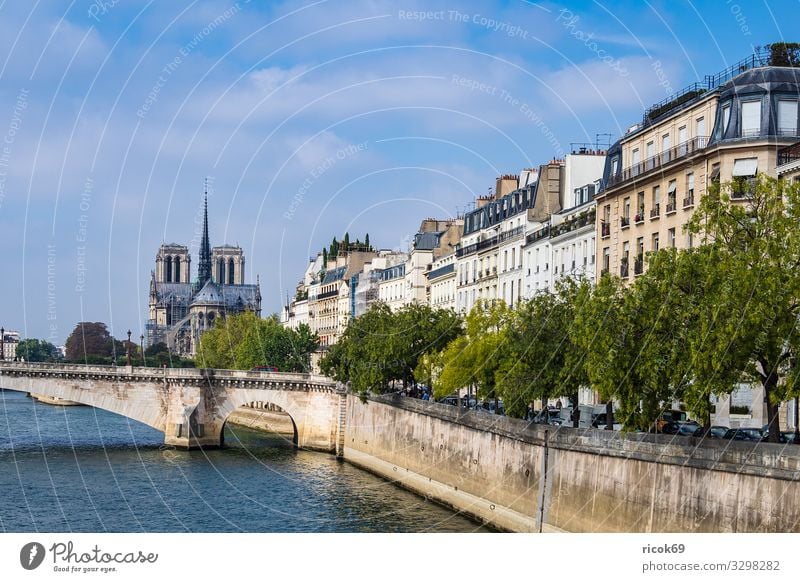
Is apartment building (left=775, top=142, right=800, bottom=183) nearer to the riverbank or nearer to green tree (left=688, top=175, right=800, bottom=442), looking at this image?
green tree (left=688, top=175, right=800, bottom=442)

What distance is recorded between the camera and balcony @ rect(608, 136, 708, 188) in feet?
157

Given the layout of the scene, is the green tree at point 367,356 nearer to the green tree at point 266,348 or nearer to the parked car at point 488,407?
the parked car at point 488,407

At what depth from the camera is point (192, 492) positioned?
6019 cm

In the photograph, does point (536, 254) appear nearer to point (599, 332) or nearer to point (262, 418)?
point (599, 332)

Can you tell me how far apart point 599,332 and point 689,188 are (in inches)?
509

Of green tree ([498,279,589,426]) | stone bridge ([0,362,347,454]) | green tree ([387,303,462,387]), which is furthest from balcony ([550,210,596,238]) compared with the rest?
stone bridge ([0,362,347,454])

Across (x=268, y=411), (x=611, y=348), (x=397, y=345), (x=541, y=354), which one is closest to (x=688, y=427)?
(x=541, y=354)

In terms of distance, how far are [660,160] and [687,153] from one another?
2668mm

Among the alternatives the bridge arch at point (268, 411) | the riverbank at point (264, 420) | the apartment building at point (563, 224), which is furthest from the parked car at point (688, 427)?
the riverbank at point (264, 420)

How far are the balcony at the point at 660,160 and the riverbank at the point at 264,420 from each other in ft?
156

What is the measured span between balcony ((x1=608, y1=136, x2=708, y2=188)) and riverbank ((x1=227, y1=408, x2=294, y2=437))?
156 feet

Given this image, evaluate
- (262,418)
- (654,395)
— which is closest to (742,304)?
(654,395)

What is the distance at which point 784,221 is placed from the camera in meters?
33.8

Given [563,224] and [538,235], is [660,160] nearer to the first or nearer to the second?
[563,224]
